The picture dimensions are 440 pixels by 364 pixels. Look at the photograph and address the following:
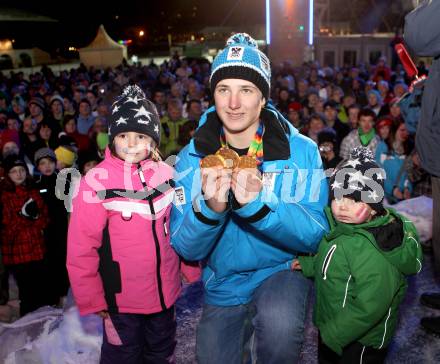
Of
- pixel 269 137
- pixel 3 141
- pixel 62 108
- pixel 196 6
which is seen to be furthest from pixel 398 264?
pixel 196 6

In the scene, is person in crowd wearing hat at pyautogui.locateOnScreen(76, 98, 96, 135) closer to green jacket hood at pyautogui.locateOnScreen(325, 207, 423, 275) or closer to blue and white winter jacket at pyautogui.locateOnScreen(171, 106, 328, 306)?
blue and white winter jacket at pyautogui.locateOnScreen(171, 106, 328, 306)

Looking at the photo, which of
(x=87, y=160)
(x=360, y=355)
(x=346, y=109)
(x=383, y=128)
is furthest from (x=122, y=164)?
(x=346, y=109)

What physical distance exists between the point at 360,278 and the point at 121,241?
149 centimetres

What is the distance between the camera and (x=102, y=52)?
31.1 meters

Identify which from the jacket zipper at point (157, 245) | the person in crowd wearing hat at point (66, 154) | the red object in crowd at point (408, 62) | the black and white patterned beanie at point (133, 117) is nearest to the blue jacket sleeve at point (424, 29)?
the red object in crowd at point (408, 62)

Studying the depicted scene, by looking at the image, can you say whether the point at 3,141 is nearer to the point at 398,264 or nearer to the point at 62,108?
the point at 62,108

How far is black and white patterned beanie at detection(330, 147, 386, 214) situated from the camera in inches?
97.1

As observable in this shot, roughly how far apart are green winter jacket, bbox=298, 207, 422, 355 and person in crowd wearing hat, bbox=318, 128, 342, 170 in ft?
10.9

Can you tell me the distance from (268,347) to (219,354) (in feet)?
1.01

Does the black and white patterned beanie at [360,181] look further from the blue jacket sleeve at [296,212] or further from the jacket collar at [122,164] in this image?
the jacket collar at [122,164]

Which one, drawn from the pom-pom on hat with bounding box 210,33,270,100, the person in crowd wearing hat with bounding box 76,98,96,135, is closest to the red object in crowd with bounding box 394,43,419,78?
the pom-pom on hat with bounding box 210,33,270,100

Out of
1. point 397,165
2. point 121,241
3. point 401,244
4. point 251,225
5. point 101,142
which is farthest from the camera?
point 101,142

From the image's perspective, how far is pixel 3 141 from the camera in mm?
7031

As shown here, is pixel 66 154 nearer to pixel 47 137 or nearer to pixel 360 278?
pixel 47 137
